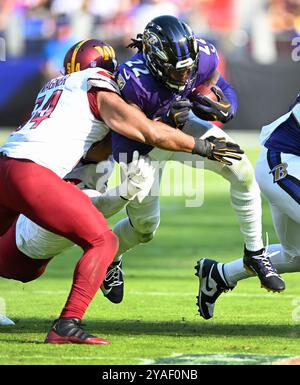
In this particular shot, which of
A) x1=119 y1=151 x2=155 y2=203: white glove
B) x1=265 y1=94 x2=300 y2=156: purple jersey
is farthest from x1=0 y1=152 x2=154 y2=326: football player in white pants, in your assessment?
x1=265 y1=94 x2=300 y2=156: purple jersey

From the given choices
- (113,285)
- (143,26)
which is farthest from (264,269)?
(143,26)

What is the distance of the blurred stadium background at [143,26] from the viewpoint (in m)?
18.1

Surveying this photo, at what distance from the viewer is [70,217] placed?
18.0 ft

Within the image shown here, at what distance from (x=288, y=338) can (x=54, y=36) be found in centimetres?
1481

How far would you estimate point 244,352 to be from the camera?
545cm

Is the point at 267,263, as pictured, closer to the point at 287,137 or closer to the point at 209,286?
the point at 209,286

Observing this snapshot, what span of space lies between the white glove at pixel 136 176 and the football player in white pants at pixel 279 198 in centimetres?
71

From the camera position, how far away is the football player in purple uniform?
591 centimetres

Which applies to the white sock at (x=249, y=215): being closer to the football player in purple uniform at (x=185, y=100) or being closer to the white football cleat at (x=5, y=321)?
the football player in purple uniform at (x=185, y=100)

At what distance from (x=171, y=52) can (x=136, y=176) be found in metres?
0.90

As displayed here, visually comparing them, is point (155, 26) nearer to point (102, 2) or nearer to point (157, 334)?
point (157, 334)

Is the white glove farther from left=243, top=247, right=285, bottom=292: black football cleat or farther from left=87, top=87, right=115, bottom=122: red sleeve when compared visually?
left=243, top=247, right=285, bottom=292: black football cleat

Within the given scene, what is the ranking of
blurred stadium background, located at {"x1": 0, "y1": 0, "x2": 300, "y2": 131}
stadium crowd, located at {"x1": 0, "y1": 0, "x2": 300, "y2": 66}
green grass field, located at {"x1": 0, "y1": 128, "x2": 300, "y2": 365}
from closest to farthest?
green grass field, located at {"x1": 0, "y1": 128, "x2": 300, "y2": 365}, blurred stadium background, located at {"x1": 0, "y1": 0, "x2": 300, "y2": 131}, stadium crowd, located at {"x1": 0, "y1": 0, "x2": 300, "y2": 66}

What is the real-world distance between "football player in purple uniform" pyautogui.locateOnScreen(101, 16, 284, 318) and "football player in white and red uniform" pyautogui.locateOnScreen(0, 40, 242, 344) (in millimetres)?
194
